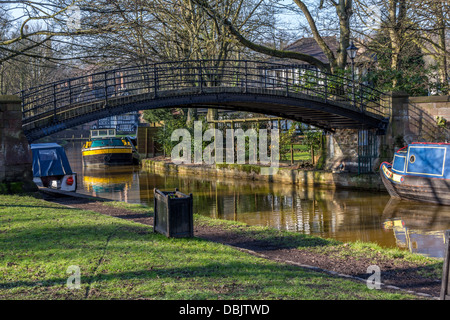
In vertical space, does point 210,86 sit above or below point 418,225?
above

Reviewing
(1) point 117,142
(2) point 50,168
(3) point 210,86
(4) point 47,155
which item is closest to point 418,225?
(3) point 210,86

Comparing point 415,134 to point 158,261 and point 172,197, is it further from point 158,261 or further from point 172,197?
point 158,261

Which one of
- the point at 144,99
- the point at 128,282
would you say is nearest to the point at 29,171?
the point at 144,99

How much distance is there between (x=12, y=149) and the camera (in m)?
15.9

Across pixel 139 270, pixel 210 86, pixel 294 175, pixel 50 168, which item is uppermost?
pixel 210 86

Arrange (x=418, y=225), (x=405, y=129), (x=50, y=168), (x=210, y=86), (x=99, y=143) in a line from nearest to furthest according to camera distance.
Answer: (x=418, y=225) → (x=50, y=168) → (x=405, y=129) → (x=210, y=86) → (x=99, y=143)

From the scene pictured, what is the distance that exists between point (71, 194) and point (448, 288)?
1471 cm

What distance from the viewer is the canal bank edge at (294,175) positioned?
71.6 ft

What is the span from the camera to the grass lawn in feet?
Result: 20.0

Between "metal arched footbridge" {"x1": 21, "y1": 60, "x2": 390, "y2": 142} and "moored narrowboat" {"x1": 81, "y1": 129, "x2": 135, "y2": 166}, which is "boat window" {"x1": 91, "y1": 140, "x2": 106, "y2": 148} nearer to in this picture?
"moored narrowboat" {"x1": 81, "y1": 129, "x2": 135, "y2": 166}

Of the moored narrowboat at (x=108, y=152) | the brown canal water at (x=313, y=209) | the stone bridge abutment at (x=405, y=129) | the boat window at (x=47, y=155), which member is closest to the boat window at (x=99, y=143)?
the moored narrowboat at (x=108, y=152)

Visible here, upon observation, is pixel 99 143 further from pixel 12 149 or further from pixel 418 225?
pixel 418 225

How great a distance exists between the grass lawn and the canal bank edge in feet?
44.1

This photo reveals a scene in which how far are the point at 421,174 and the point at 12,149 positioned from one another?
1383cm
